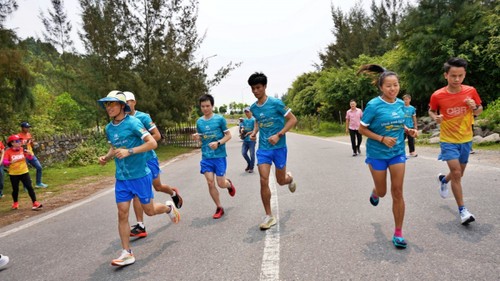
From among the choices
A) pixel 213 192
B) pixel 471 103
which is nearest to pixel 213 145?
pixel 213 192

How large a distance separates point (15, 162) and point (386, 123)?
741cm

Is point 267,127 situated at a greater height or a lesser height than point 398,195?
greater

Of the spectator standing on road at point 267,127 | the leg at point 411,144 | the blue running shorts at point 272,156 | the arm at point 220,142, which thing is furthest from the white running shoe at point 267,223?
the leg at point 411,144

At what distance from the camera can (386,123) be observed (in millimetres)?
3869

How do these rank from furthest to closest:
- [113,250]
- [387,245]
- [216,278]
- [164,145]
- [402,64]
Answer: [164,145] < [402,64] < [113,250] < [387,245] < [216,278]

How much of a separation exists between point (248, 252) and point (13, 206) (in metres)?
6.32

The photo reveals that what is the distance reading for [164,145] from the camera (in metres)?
25.4

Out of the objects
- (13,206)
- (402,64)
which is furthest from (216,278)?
(402,64)

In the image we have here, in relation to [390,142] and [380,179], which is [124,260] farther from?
[390,142]

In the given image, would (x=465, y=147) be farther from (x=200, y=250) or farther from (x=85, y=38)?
(x=85, y=38)

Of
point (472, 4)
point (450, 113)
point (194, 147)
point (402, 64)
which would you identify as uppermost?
point (472, 4)

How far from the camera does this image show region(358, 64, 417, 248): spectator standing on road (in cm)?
378

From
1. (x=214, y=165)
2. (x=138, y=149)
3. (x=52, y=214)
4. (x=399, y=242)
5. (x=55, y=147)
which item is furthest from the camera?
(x=55, y=147)

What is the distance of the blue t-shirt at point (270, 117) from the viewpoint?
4852mm
